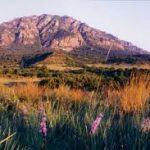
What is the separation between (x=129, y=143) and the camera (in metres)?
4.75

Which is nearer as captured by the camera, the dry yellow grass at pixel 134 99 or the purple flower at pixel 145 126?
the purple flower at pixel 145 126

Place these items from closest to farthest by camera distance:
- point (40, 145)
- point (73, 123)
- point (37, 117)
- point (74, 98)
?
point (40, 145) < point (73, 123) < point (37, 117) < point (74, 98)

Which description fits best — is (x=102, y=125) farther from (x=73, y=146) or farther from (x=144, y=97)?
(x=144, y=97)

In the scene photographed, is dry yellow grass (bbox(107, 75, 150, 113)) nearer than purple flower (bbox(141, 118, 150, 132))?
No

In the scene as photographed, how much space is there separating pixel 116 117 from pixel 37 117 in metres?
1.16

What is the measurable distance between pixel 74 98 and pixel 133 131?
4.83 m

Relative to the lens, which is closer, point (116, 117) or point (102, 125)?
point (102, 125)

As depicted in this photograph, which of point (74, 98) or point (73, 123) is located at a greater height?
point (73, 123)

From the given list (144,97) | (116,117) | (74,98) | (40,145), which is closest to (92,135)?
(40,145)

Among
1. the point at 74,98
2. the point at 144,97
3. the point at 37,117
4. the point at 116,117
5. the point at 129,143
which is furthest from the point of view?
the point at 74,98

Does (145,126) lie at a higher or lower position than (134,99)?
higher

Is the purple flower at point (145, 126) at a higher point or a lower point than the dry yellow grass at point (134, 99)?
higher

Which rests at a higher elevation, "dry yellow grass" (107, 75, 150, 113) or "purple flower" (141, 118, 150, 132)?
"purple flower" (141, 118, 150, 132)

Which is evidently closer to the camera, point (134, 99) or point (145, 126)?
point (145, 126)
